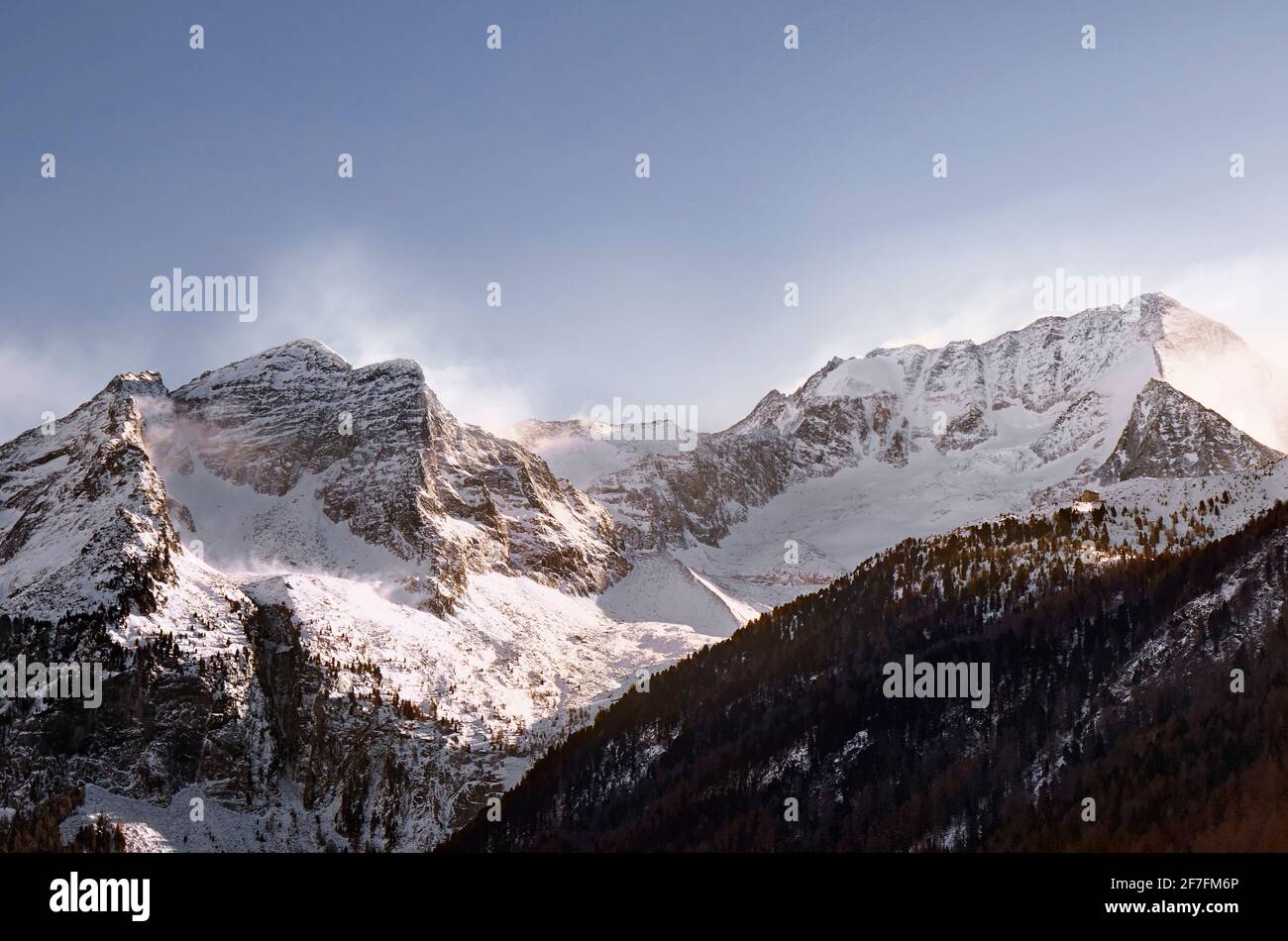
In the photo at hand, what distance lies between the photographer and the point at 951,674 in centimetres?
19825
